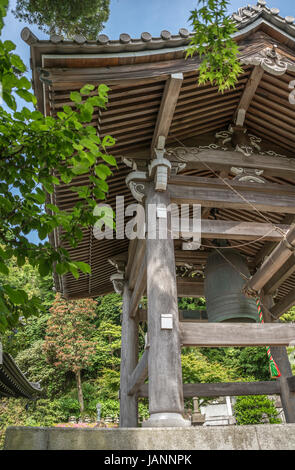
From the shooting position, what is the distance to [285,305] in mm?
6820

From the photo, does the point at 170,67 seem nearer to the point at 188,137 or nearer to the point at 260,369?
the point at 188,137

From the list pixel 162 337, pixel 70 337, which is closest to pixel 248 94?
pixel 162 337

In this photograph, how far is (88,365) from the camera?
2128cm

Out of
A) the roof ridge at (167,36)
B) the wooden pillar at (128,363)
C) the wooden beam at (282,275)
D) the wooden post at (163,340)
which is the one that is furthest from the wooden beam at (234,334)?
the roof ridge at (167,36)

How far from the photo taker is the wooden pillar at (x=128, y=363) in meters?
6.04

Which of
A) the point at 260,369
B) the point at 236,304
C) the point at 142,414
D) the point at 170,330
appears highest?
the point at 260,369

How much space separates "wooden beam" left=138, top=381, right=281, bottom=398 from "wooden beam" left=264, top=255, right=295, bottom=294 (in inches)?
67.2

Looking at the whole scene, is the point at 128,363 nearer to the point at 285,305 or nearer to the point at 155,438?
the point at 285,305

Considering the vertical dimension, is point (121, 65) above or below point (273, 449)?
above

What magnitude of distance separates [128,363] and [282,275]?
3.28 metres

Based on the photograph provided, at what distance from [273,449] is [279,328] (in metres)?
2.30

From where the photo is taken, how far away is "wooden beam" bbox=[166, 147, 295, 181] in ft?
16.7

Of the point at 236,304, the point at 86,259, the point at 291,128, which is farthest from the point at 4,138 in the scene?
the point at 86,259

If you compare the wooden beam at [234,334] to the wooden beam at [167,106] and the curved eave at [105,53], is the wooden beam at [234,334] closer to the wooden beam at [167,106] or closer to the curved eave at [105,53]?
the wooden beam at [167,106]
